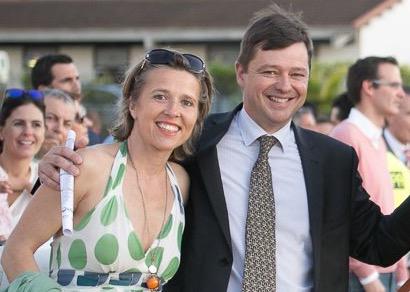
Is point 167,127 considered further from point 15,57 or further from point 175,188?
point 15,57

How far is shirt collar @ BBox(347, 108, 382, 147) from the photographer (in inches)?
250

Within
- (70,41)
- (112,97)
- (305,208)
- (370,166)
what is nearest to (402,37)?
(70,41)

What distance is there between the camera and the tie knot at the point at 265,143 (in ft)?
14.0

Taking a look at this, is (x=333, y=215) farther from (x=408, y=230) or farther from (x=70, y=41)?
(x=70, y=41)

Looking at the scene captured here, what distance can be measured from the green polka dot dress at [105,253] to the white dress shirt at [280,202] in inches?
19.1

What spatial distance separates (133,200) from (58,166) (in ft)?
1.07

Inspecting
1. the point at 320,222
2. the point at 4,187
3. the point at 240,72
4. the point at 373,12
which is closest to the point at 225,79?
the point at 373,12

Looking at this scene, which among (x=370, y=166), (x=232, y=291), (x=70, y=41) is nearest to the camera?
(x=232, y=291)

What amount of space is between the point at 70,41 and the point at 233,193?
94.2 ft

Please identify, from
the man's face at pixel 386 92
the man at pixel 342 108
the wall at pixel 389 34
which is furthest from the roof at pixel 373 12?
→ the man's face at pixel 386 92

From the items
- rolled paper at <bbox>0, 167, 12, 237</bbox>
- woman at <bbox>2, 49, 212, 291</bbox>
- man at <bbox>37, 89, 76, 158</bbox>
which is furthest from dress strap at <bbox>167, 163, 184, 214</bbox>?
man at <bbox>37, 89, 76, 158</bbox>

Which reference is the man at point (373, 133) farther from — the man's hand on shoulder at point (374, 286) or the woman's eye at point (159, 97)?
A: the woman's eye at point (159, 97)

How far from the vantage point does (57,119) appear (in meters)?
7.19

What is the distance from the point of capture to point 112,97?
2220cm
